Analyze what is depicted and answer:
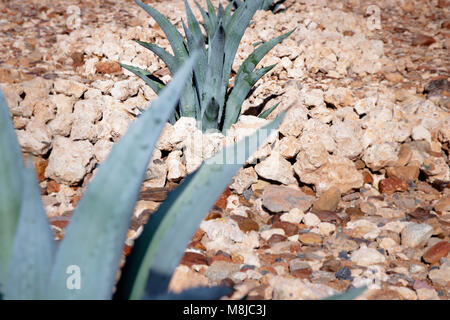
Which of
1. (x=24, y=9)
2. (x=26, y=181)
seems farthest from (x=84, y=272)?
(x=24, y=9)

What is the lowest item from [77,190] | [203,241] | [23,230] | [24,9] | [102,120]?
[203,241]

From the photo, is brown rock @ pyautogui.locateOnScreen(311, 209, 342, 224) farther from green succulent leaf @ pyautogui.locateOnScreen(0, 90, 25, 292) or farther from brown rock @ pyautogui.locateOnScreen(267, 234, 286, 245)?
green succulent leaf @ pyautogui.locateOnScreen(0, 90, 25, 292)

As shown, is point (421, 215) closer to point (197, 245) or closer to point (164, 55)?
point (197, 245)

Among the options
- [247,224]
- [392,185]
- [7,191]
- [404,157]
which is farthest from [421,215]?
[7,191]

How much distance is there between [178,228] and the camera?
0.93 metres

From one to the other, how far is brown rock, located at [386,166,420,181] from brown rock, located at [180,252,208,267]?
136 cm

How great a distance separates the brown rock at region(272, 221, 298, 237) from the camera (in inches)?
80.4

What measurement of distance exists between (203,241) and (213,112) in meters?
0.94

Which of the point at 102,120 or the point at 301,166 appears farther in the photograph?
the point at 102,120

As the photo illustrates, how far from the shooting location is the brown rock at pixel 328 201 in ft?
7.48

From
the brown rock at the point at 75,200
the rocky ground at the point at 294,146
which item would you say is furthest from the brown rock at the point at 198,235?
the brown rock at the point at 75,200

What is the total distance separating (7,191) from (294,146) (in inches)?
75.0
